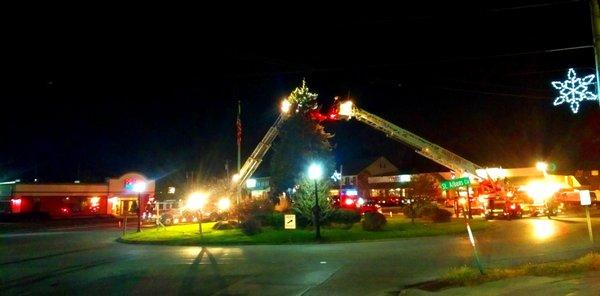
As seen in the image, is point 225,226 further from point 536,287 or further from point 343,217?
point 536,287

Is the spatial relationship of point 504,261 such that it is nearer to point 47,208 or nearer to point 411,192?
point 411,192

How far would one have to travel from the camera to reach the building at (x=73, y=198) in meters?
63.9

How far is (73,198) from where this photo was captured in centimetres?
6912

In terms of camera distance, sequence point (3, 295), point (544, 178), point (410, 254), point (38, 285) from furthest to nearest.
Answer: point (544, 178), point (410, 254), point (38, 285), point (3, 295)

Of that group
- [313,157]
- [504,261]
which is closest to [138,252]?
[504,261]

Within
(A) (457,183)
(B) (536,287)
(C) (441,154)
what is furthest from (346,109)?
(B) (536,287)

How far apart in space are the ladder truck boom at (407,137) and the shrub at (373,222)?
10014 millimetres

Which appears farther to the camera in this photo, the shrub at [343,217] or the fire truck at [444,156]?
the fire truck at [444,156]

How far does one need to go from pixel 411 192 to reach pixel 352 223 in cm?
1114

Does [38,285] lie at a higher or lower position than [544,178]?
A: lower

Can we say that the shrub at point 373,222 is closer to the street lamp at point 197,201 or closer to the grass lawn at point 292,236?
the grass lawn at point 292,236

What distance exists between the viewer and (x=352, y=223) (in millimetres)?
34531

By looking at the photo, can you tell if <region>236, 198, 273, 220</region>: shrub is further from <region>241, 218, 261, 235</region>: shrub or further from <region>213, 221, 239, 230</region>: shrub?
<region>241, 218, 261, 235</region>: shrub

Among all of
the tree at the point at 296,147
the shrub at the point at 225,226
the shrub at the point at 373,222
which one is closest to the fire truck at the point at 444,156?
the tree at the point at 296,147
